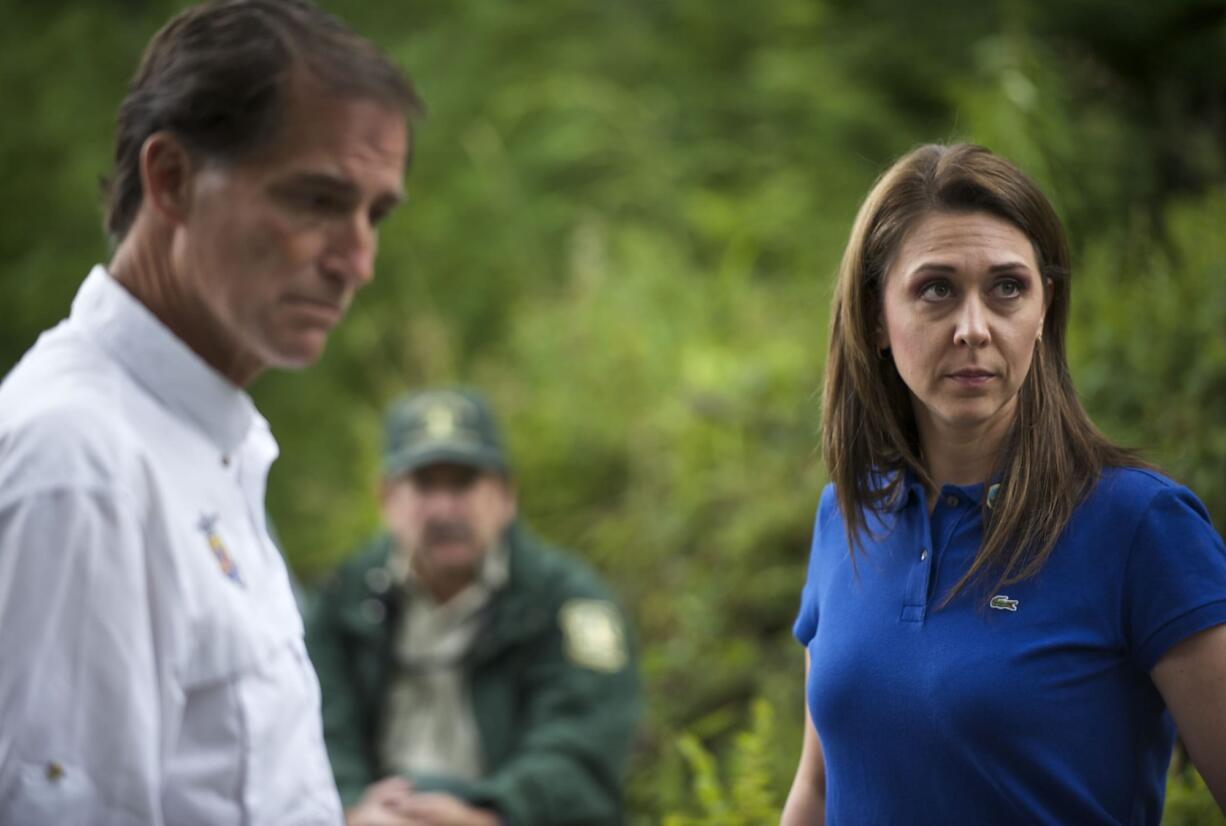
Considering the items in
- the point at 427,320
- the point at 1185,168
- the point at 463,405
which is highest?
the point at 1185,168

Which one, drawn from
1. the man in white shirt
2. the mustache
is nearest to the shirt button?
the mustache

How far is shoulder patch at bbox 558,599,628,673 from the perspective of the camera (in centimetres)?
442

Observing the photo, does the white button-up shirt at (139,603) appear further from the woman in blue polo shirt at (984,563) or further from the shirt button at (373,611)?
the shirt button at (373,611)

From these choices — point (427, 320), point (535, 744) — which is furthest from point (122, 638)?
point (427, 320)

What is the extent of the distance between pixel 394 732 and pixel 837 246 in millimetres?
3769

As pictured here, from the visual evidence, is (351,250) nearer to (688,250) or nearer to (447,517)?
(447,517)

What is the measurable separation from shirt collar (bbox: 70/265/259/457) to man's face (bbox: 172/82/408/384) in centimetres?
7

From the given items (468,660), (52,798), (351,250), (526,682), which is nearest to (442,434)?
(468,660)

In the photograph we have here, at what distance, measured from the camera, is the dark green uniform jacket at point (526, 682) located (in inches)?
166

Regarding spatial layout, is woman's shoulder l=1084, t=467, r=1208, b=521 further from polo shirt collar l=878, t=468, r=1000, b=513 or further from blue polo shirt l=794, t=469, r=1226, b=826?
polo shirt collar l=878, t=468, r=1000, b=513

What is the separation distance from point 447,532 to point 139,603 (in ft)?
9.71

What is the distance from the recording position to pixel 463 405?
496 cm

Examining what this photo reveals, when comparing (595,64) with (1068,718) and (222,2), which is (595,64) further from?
(1068,718)

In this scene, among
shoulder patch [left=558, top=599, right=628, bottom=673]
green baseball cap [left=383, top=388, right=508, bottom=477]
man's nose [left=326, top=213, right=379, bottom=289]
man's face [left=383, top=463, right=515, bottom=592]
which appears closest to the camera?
man's nose [left=326, top=213, right=379, bottom=289]
